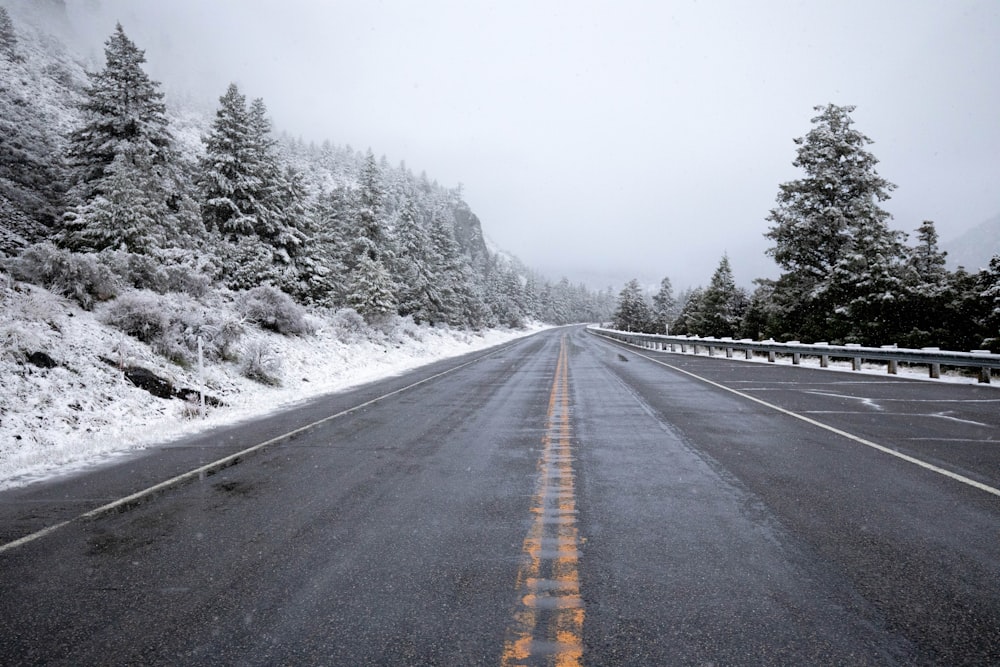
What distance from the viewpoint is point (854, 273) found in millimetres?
25844

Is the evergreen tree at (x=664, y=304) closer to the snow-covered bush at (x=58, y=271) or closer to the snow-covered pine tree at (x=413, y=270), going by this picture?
the snow-covered pine tree at (x=413, y=270)

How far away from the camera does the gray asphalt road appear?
103 inches

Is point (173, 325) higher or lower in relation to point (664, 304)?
lower

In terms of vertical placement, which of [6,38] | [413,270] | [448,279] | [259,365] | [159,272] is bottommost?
[259,365]

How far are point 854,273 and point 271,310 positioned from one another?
88.6ft

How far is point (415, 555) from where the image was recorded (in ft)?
12.1

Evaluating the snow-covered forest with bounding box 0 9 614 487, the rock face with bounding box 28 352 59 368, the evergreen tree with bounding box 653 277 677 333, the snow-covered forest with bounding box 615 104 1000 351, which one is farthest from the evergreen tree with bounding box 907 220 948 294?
the evergreen tree with bounding box 653 277 677 333

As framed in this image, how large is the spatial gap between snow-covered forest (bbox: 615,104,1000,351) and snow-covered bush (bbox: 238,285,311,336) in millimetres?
25448

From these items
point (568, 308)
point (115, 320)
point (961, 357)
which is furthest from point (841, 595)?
point (568, 308)

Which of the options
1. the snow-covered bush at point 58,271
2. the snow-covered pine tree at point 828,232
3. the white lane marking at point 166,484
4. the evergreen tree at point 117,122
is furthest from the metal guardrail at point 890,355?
the evergreen tree at point 117,122

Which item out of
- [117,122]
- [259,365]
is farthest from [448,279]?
[259,365]

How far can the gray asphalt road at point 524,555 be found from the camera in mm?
2623

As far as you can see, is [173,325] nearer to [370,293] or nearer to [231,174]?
[231,174]

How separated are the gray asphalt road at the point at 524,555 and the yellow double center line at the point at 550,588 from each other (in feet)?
0.06
